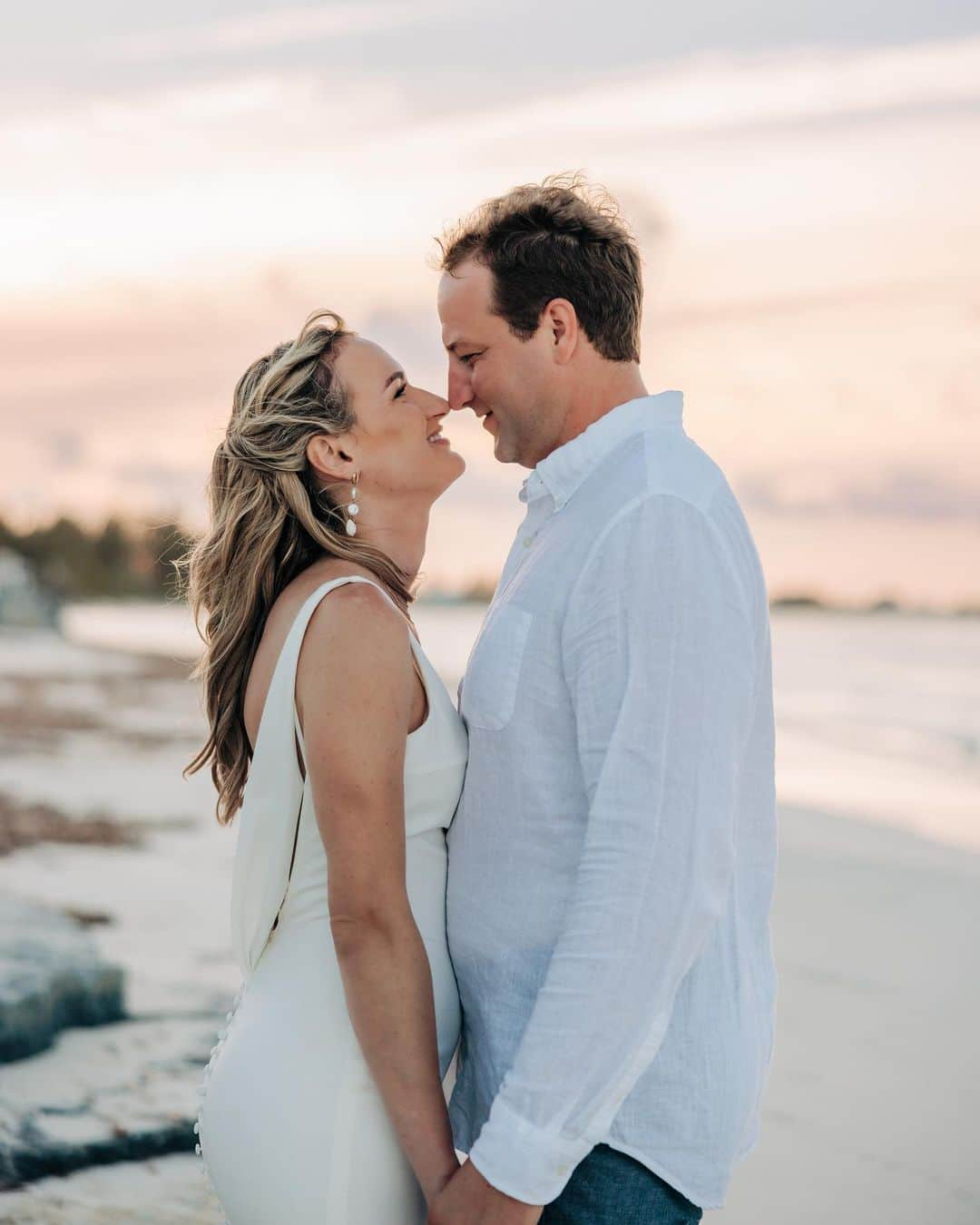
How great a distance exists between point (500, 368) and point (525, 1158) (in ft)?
4.04

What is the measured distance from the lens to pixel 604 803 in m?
1.86

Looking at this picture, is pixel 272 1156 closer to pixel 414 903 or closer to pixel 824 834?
pixel 414 903

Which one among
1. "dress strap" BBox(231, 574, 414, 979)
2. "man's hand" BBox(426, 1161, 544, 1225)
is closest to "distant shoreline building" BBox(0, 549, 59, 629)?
"dress strap" BBox(231, 574, 414, 979)

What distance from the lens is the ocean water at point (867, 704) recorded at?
1240cm

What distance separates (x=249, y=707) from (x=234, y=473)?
427mm

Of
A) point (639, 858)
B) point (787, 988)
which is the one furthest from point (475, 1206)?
point (787, 988)

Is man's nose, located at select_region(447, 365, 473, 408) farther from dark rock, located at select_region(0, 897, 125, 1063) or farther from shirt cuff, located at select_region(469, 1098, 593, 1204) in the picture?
dark rock, located at select_region(0, 897, 125, 1063)

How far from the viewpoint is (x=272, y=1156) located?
2121 mm

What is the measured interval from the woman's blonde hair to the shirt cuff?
0.93 m

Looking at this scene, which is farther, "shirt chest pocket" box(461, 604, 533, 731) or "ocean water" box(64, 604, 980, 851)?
"ocean water" box(64, 604, 980, 851)

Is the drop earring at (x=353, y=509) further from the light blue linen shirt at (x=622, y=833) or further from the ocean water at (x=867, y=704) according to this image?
the ocean water at (x=867, y=704)

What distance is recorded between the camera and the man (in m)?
1.84

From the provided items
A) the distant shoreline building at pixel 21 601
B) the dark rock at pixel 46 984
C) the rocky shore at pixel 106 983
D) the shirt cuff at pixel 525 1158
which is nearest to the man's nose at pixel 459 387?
the shirt cuff at pixel 525 1158

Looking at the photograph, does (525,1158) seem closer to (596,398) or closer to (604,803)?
(604,803)
